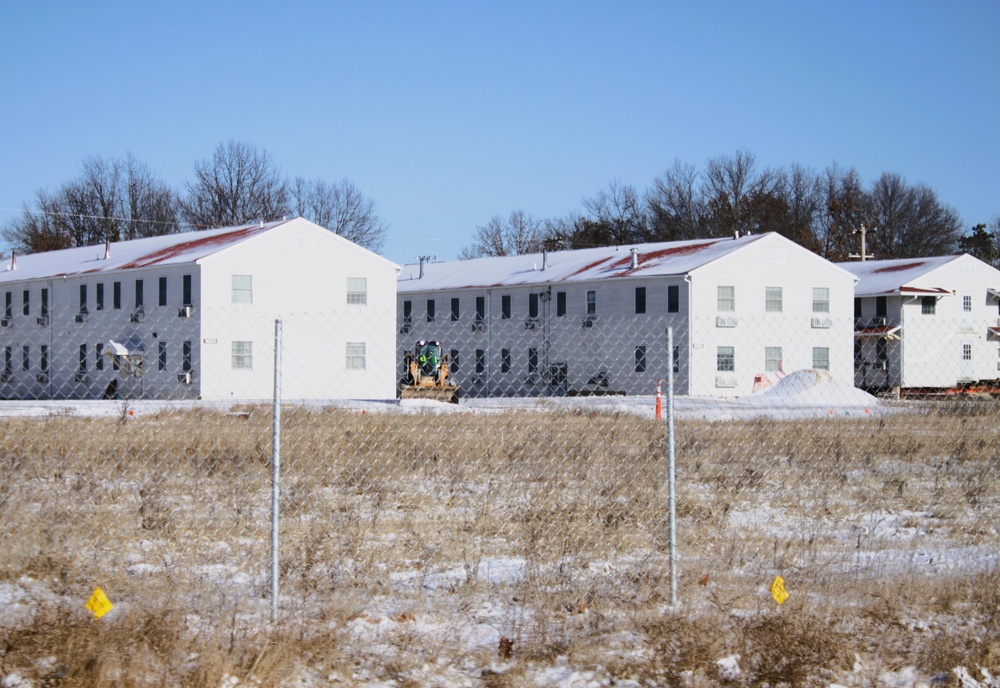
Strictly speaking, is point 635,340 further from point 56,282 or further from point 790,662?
point 790,662

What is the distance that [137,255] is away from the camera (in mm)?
48688

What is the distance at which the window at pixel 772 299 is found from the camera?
47938 millimetres

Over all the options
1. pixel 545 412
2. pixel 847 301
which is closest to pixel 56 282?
pixel 545 412

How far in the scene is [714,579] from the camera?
8633 millimetres

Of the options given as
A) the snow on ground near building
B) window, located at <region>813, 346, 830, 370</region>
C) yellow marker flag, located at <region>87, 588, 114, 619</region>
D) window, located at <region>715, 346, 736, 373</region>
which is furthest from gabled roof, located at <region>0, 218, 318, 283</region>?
yellow marker flag, located at <region>87, 588, 114, 619</region>

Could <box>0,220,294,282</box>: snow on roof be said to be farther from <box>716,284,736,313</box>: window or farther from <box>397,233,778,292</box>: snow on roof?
<box>716,284,736,313</box>: window

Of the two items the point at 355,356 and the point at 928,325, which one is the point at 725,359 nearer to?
the point at 355,356

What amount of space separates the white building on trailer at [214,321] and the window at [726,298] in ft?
44.9

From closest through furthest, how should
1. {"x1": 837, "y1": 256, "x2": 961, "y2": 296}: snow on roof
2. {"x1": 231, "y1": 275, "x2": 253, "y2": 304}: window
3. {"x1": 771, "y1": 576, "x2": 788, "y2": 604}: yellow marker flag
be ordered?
{"x1": 771, "y1": 576, "x2": 788, "y2": 604}: yellow marker flag
{"x1": 231, "y1": 275, "x2": 253, "y2": 304}: window
{"x1": 837, "y1": 256, "x2": 961, "y2": 296}: snow on roof

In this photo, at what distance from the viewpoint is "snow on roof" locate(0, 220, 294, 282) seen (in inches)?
1754

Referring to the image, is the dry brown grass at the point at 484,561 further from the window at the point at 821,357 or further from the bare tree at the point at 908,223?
the bare tree at the point at 908,223

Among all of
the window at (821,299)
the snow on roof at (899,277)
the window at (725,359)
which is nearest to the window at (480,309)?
the window at (725,359)

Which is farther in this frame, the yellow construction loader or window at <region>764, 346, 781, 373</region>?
window at <region>764, 346, 781, 373</region>

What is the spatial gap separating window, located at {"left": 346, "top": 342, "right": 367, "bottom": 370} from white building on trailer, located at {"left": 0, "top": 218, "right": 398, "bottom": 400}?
57 millimetres
